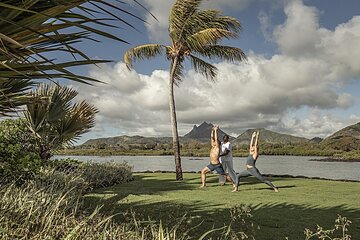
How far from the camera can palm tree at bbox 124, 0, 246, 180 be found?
50.9 feet

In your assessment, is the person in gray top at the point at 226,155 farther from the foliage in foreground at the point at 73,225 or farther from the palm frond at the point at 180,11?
the foliage in foreground at the point at 73,225

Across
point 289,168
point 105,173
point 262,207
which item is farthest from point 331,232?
point 289,168

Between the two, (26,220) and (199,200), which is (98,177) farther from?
(26,220)

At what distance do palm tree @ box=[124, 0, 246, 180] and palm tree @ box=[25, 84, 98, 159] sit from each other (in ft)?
16.3

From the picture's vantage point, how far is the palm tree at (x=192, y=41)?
15.5 m

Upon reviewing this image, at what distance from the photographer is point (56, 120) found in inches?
493

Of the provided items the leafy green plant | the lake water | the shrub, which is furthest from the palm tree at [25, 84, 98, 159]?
the leafy green plant

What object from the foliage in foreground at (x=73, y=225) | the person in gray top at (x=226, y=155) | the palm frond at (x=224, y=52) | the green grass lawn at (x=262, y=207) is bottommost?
the green grass lawn at (x=262, y=207)

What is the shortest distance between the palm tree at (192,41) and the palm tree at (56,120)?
4960 millimetres

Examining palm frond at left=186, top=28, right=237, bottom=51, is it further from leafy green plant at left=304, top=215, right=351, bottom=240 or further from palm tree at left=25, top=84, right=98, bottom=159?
leafy green plant at left=304, top=215, right=351, bottom=240

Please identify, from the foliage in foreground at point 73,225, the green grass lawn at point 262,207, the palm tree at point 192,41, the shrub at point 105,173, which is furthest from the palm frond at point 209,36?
the foliage in foreground at point 73,225

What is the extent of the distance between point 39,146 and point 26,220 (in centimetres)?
916

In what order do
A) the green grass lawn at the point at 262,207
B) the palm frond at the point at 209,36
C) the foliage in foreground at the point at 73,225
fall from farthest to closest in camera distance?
the palm frond at the point at 209,36 < the green grass lawn at the point at 262,207 < the foliage in foreground at the point at 73,225

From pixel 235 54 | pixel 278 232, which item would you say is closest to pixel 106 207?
pixel 278 232
